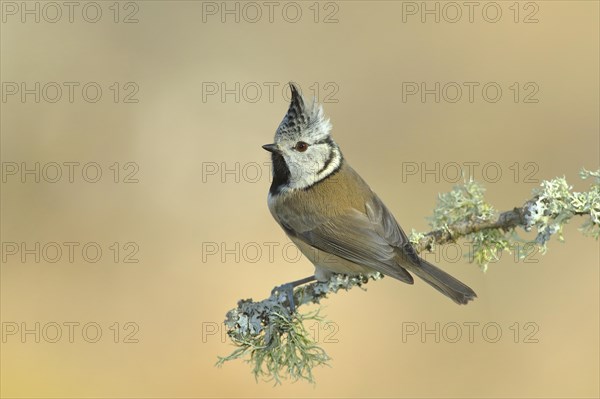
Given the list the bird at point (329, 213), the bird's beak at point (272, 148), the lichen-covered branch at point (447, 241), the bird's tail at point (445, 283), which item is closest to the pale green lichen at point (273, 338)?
the lichen-covered branch at point (447, 241)

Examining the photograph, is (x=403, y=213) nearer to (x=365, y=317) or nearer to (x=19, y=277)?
(x=365, y=317)

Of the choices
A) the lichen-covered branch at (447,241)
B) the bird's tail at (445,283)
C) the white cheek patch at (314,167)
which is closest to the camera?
the lichen-covered branch at (447,241)

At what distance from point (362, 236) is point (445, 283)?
0.51 meters

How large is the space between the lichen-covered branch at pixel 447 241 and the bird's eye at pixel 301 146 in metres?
0.98

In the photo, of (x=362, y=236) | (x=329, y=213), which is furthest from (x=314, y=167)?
(x=362, y=236)

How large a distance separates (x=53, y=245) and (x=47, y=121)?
1.50 metres

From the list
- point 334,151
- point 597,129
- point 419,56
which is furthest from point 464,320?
point 419,56

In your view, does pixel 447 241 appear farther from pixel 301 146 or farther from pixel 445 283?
pixel 301 146

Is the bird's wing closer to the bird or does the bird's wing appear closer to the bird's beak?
the bird

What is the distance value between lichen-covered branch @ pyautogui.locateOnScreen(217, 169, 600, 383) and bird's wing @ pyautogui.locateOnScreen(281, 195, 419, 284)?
1.25 ft

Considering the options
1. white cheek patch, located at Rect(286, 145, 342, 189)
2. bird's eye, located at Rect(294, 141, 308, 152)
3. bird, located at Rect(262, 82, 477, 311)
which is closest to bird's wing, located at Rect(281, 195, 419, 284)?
bird, located at Rect(262, 82, 477, 311)

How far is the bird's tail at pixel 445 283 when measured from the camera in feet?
12.0

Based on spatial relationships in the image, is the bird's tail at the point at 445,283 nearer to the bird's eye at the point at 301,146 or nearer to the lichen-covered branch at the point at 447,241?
the lichen-covered branch at the point at 447,241

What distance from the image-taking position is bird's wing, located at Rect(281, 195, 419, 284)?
370cm
